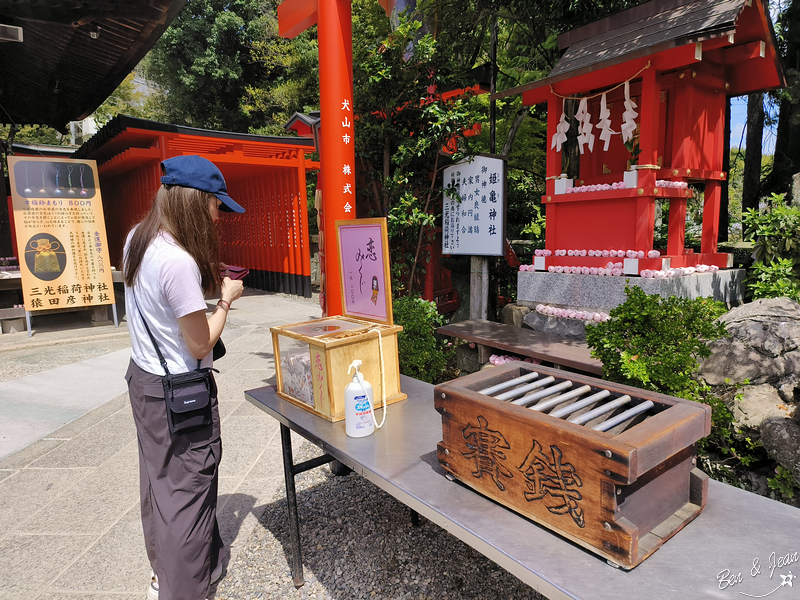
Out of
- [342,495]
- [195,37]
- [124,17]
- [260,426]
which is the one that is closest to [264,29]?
[195,37]

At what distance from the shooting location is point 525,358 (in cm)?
477

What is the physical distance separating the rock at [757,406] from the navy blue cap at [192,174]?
10.1 ft

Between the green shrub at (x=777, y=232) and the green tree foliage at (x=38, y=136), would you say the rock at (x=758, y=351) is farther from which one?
the green tree foliage at (x=38, y=136)

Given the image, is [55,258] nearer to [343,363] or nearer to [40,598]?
[40,598]

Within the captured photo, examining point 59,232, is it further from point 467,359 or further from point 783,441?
point 783,441

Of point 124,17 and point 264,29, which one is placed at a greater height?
point 264,29

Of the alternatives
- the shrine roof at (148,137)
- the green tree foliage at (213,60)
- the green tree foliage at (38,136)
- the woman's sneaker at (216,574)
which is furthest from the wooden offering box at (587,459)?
the green tree foliage at (38,136)

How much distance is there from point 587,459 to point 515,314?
14.1ft

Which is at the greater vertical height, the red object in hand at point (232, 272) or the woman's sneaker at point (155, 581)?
the red object in hand at point (232, 272)

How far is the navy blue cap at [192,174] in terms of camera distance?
193 cm

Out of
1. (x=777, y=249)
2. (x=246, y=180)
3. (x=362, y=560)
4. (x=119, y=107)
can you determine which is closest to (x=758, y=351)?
(x=777, y=249)

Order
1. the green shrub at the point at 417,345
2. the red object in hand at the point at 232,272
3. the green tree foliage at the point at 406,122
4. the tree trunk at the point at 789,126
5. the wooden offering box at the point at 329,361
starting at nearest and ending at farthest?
the red object in hand at the point at 232,272 < the wooden offering box at the point at 329,361 < the green shrub at the point at 417,345 < the green tree foliage at the point at 406,122 < the tree trunk at the point at 789,126

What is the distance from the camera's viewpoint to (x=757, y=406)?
117 inches

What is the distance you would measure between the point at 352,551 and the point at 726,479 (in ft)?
7.45
